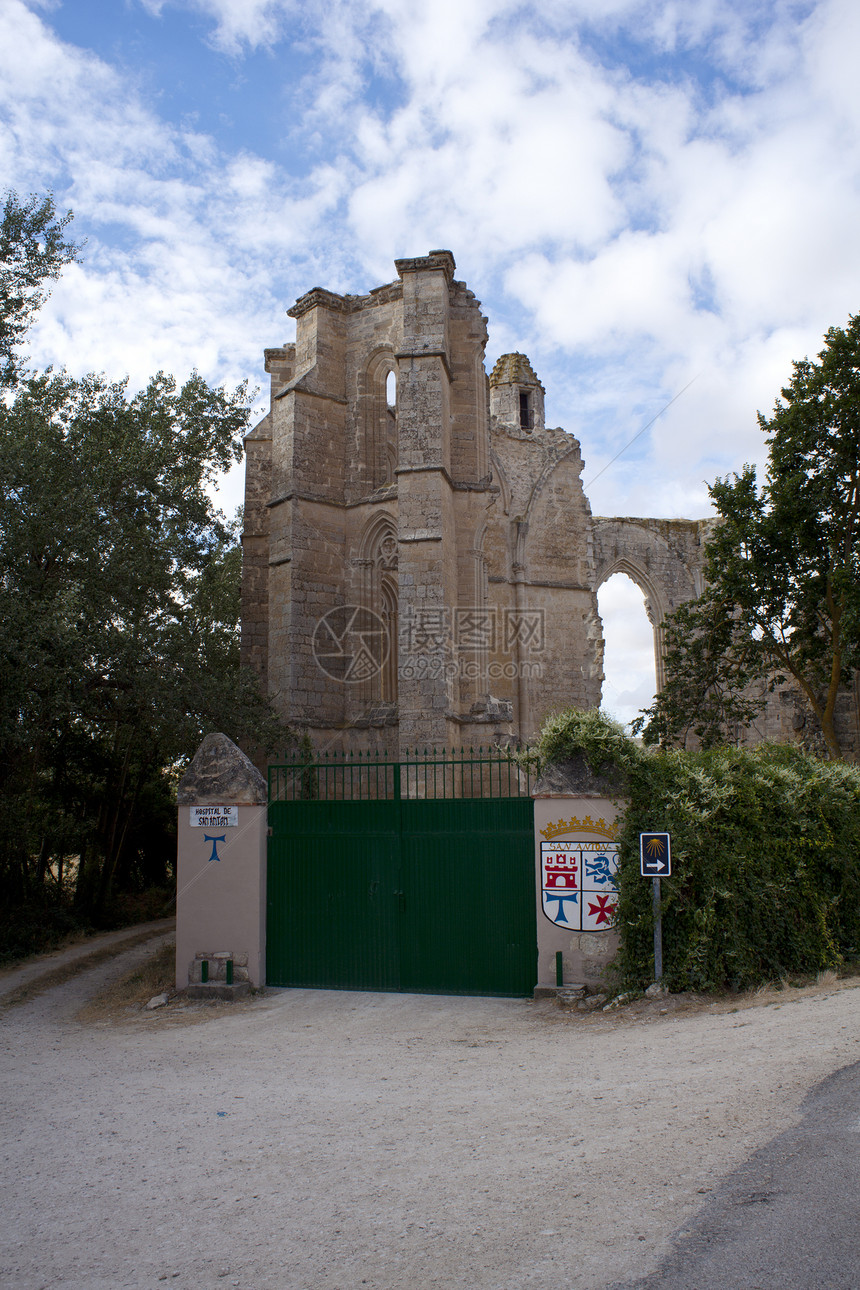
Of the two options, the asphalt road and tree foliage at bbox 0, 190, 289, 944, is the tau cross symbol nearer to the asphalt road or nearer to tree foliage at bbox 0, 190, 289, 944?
tree foliage at bbox 0, 190, 289, 944

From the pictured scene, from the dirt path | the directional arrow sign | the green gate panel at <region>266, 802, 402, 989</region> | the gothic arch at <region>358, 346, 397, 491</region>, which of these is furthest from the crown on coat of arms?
the gothic arch at <region>358, 346, 397, 491</region>

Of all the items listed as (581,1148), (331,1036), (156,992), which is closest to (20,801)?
(156,992)

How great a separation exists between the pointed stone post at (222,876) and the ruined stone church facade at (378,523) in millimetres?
5416

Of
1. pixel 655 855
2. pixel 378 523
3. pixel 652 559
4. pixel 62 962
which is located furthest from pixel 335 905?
pixel 652 559

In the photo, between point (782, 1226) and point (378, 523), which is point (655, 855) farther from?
point (378, 523)

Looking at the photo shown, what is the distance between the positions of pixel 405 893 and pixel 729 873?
8.81 ft

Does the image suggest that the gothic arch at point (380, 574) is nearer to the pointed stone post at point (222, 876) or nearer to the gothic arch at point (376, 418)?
the gothic arch at point (376, 418)

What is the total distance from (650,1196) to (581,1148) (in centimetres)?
60

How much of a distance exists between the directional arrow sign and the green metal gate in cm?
115

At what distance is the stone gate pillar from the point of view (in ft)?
23.0

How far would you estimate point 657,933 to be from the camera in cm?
657

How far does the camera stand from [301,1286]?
286 cm

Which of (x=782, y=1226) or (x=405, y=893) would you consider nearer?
(x=782, y=1226)

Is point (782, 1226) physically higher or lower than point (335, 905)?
lower
